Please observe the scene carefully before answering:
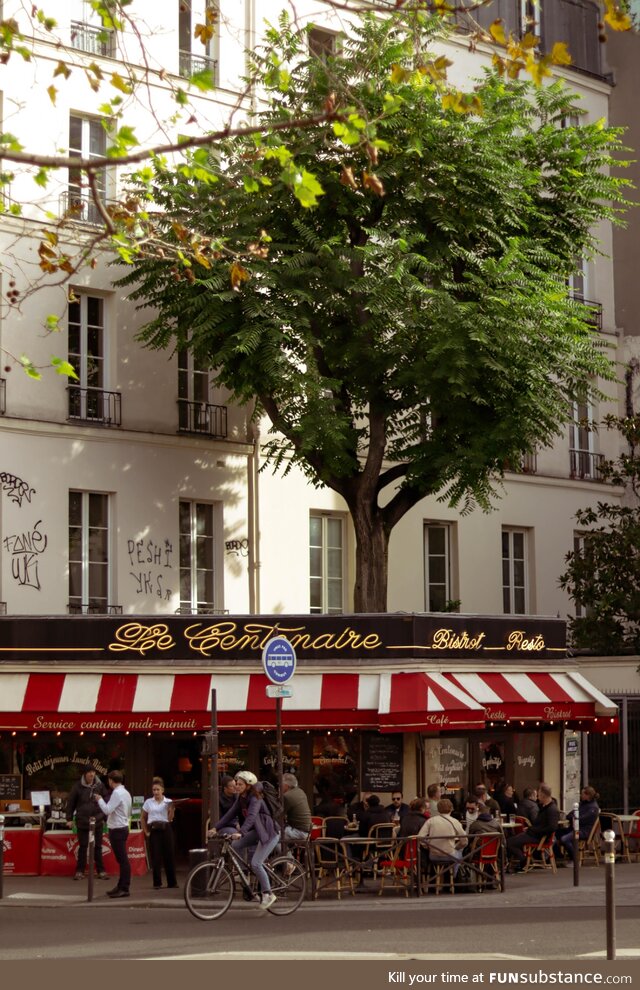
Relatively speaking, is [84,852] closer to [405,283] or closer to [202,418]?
[202,418]

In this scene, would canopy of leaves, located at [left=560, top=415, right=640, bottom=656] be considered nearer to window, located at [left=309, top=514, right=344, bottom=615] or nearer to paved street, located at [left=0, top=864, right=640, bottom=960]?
window, located at [left=309, top=514, right=344, bottom=615]

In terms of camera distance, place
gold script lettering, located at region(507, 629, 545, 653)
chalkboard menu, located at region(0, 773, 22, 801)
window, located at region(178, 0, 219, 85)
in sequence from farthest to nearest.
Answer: window, located at region(178, 0, 219, 85) < gold script lettering, located at region(507, 629, 545, 653) < chalkboard menu, located at region(0, 773, 22, 801)

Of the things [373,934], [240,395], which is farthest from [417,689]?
[373,934]

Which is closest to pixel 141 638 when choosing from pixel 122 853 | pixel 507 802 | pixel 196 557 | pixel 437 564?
pixel 196 557

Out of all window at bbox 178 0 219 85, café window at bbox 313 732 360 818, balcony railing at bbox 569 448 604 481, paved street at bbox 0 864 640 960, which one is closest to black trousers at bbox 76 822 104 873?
paved street at bbox 0 864 640 960

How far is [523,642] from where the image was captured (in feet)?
89.0

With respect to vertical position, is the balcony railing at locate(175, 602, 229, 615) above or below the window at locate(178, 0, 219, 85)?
below

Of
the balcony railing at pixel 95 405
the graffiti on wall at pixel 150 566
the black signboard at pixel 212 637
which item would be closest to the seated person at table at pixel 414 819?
the black signboard at pixel 212 637

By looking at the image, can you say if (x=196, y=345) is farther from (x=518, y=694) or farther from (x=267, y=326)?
(x=518, y=694)

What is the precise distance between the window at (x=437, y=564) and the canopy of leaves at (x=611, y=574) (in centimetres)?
221

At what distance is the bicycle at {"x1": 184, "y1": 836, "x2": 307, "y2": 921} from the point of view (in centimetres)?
1711

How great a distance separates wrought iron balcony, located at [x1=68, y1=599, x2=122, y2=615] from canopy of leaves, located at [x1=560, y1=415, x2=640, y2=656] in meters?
9.14

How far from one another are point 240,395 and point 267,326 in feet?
4.01

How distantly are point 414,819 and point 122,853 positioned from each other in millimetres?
3631
